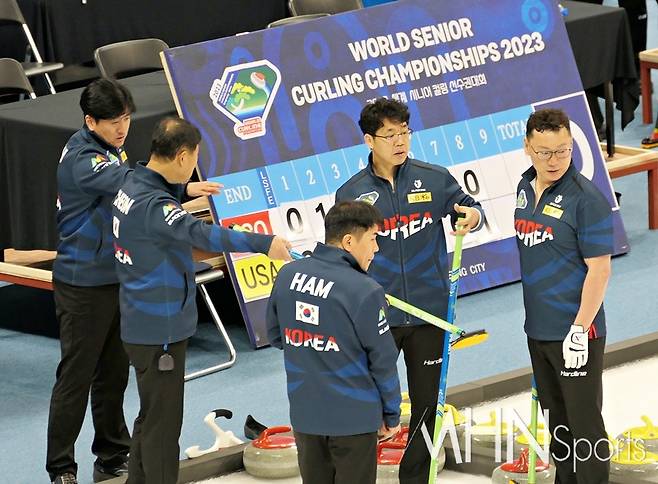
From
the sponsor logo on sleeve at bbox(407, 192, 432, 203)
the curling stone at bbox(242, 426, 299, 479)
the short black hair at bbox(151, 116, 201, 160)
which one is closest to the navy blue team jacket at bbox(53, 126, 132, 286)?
the short black hair at bbox(151, 116, 201, 160)

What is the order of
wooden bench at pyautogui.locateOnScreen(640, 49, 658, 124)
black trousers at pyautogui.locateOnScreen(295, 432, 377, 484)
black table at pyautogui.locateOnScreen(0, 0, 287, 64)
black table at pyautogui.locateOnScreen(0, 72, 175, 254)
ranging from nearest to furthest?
black trousers at pyautogui.locateOnScreen(295, 432, 377, 484), black table at pyautogui.locateOnScreen(0, 72, 175, 254), black table at pyautogui.locateOnScreen(0, 0, 287, 64), wooden bench at pyautogui.locateOnScreen(640, 49, 658, 124)

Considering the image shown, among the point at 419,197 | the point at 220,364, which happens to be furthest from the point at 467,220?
the point at 220,364

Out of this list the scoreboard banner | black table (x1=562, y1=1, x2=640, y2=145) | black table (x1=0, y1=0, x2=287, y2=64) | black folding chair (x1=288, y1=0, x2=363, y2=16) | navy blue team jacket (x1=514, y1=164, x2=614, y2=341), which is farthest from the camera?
black table (x1=0, y1=0, x2=287, y2=64)

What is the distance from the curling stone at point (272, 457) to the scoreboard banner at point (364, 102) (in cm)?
173

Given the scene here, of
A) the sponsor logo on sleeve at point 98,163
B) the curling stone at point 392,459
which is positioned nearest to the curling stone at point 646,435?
the curling stone at point 392,459

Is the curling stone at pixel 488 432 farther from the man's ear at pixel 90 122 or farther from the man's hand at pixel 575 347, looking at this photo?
the man's ear at pixel 90 122

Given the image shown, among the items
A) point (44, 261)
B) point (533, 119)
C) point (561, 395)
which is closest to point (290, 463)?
point (561, 395)

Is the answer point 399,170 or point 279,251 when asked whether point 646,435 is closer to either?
point 399,170

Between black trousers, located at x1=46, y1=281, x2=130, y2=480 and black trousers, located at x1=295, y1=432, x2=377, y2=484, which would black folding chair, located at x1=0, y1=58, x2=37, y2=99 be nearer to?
black trousers, located at x1=46, y1=281, x2=130, y2=480

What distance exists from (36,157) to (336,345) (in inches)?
144

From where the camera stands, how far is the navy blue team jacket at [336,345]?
4.73m

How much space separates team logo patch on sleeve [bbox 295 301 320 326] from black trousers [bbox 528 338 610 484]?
100cm

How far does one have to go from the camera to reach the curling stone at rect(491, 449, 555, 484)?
5.92 meters

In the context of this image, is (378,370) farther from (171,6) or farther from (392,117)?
(171,6)
